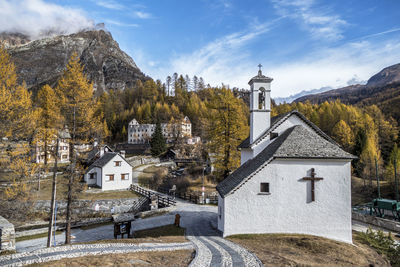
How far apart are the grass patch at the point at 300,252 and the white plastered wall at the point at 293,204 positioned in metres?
0.70

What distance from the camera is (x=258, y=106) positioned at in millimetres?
19391

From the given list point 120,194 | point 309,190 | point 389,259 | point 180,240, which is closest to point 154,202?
point 120,194

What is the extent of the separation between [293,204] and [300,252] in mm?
3900

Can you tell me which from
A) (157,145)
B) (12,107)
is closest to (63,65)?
(157,145)

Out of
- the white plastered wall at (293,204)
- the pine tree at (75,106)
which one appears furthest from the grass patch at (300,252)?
the pine tree at (75,106)

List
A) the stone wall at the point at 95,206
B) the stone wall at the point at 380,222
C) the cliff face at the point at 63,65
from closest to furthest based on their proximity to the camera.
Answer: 1. the stone wall at the point at 380,222
2. the stone wall at the point at 95,206
3. the cliff face at the point at 63,65

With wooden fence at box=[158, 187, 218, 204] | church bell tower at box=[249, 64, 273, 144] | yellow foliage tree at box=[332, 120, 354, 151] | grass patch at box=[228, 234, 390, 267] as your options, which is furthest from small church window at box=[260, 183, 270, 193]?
yellow foliage tree at box=[332, 120, 354, 151]

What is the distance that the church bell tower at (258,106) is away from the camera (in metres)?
19.2

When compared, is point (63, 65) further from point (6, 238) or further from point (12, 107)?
point (6, 238)

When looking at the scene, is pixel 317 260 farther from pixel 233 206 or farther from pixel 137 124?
pixel 137 124

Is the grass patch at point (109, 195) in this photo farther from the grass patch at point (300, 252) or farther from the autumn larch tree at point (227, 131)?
the grass patch at point (300, 252)

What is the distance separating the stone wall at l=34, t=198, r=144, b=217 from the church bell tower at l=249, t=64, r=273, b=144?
1979cm

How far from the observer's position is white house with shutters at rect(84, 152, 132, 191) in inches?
1462

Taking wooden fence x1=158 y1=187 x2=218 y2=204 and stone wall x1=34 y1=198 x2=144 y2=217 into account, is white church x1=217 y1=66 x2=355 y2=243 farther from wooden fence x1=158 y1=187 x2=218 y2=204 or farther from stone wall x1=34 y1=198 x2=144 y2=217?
stone wall x1=34 y1=198 x2=144 y2=217
